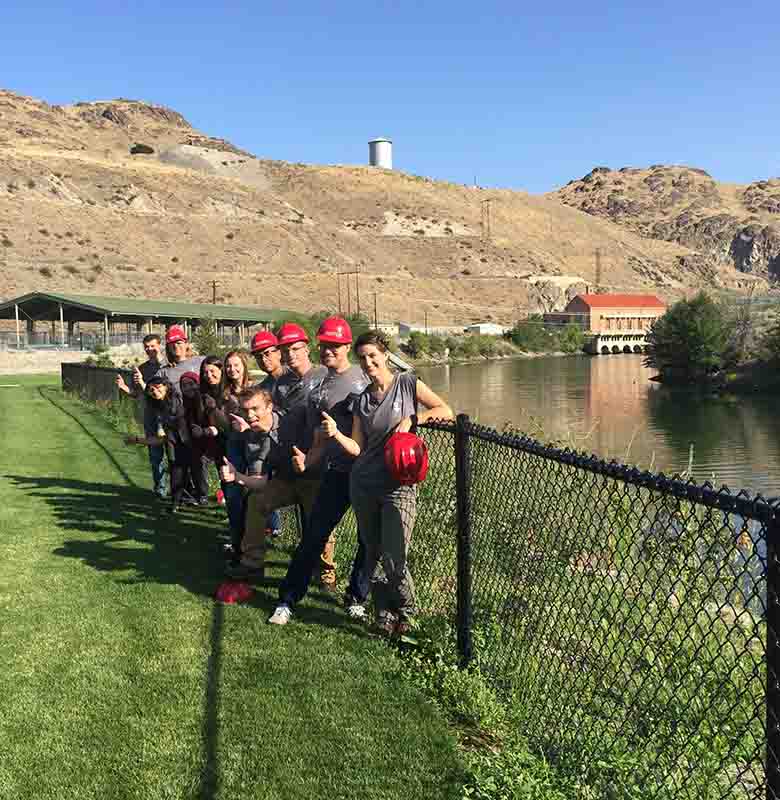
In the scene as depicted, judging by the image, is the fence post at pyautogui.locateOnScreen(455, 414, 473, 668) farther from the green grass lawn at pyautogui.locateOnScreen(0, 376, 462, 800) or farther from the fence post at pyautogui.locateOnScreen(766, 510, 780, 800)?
the fence post at pyautogui.locateOnScreen(766, 510, 780, 800)

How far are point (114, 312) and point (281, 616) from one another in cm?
5016

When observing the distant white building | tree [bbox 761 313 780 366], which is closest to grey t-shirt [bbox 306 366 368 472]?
tree [bbox 761 313 780 366]

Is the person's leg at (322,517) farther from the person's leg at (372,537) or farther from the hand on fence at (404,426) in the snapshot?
the hand on fence at (404,426)

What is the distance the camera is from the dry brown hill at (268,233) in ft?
298

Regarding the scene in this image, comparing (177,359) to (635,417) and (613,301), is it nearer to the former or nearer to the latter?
(635,417)

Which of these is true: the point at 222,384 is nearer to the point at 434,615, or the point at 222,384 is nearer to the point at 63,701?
the point at 434,615

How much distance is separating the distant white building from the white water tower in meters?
87.9

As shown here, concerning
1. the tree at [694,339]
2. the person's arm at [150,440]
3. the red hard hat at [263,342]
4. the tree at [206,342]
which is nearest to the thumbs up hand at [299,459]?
the red hard hat at [263,342]

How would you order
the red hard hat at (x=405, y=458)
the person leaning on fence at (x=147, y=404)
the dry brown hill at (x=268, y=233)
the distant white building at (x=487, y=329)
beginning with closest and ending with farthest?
1. the red hard hat at (x=405, y=458)
2. the person leaning on fence at (x=147, y=404)
3. the dry brown hill at (x=268, y=233)
4. the distant white building at (x=487, y=329)

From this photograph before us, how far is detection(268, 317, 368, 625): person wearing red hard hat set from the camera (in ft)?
16.8

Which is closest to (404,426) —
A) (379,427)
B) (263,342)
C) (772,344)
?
(379,427)

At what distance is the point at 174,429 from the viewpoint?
8.42 meters

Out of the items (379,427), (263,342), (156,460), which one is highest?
(263,342)

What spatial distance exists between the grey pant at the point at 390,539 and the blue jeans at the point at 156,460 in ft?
15.5
